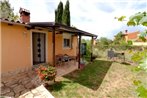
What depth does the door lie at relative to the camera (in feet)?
38.1

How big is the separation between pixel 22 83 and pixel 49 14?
1905cm

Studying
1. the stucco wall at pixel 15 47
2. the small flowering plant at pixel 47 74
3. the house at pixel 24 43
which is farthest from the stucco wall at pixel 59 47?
the small flowering plant at pixel 47 74

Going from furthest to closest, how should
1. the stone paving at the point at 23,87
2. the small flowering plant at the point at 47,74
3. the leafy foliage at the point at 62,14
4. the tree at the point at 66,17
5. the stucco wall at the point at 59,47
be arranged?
the leafy foliage at the point at 62,14
the tree at the point at 66,17
the stucco wall at the point at 59,47
the small flowering plant at the point at 47,74
the stone paving at the point at 23,87

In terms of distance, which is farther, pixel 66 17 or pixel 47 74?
pixel 66 17

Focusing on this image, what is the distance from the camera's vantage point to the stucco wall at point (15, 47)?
8.27 metres

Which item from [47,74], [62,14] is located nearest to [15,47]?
[47,74]

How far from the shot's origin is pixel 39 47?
38.8 feet

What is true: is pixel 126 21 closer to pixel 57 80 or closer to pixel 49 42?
pixel 57 80

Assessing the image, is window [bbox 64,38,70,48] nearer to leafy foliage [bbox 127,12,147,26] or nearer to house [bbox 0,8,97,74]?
house [bbox 0,8,97,74]

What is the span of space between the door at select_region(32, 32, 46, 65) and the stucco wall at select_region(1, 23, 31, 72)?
1775 millimetres

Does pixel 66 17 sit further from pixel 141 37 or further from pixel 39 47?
pixel 141 37

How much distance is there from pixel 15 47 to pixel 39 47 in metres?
2.99

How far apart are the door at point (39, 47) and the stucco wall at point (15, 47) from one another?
5.82 ft

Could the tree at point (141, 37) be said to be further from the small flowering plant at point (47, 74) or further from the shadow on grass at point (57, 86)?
the small flowering plant at point (47, 74)
